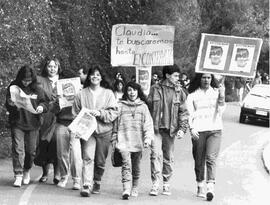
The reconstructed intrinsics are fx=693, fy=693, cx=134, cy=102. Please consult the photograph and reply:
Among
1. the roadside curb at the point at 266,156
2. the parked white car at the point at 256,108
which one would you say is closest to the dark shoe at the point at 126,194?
the roadside curb at the point at 266,156

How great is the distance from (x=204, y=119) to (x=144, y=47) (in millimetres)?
3465

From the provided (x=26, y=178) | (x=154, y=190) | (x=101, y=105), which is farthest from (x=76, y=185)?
(x=101, y=105)

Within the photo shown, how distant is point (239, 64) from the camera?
458 inches

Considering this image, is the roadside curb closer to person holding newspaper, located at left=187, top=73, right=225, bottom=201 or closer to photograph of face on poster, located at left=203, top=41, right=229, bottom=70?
photograph of face on poster, located at left=203, top=41, right=229, bottom=70

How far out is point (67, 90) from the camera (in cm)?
1059

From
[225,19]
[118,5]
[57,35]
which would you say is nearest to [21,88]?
[57,35]

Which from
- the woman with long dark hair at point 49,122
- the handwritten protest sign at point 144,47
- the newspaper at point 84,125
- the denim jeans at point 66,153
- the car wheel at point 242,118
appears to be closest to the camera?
the newspaper at point 84,125

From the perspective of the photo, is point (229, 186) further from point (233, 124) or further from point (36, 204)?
point (233, 124)

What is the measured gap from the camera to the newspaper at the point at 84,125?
32.2ft

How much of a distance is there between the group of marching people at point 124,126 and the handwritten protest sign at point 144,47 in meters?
2.79

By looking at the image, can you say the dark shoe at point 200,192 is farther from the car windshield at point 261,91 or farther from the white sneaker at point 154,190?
the car windshield at point 261,91

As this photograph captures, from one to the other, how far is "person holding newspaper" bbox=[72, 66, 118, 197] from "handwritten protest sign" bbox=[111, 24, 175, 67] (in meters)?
3.11

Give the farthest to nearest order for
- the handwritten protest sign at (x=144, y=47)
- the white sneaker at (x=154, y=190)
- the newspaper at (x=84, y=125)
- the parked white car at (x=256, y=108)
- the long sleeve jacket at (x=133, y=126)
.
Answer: the parked white car at (x=256, y=108)
the handwritten protest sign at (x=144, y=47)
the white sneaker at (x=154, y=190)
the long sleeve jacket at (x=133, y=126)
the newspaper at (x=84, y=125)

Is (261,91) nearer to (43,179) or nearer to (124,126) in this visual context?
(43,179)
